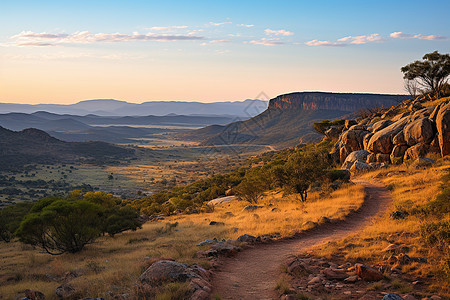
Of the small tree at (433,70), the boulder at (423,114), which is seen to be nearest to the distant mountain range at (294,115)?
the small tree at (433,70)

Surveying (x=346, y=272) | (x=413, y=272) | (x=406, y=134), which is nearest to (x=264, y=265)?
(x=346, y=272)

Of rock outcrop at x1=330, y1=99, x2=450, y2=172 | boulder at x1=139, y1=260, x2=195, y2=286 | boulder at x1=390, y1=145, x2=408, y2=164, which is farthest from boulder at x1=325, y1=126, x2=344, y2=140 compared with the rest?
boulder at x1=139, y1=260, x2=195, y2=286

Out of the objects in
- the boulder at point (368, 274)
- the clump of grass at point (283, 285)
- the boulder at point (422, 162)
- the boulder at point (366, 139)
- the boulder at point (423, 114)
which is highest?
the boulder at point (423, 114)

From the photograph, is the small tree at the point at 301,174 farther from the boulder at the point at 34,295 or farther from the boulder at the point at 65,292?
the boulder at the point at 34,295

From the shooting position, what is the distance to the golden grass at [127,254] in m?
11.0

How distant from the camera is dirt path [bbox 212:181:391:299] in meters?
9.41

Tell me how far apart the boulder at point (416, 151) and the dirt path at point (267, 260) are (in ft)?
32.9

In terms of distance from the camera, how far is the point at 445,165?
22.9m

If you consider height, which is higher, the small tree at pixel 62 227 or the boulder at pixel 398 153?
the boulder at pixel 398 153

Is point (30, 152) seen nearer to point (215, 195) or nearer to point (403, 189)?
point (215, 195)

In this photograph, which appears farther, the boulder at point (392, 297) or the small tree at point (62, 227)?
the small tree at point (62, 227)

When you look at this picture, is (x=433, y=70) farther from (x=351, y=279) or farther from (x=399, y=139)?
(x=351, y=279)

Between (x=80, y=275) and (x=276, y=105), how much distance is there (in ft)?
566

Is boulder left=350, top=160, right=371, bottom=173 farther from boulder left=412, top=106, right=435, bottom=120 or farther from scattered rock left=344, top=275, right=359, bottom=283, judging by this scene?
scattered rock left=344, top=275, right=359, bottom=283
